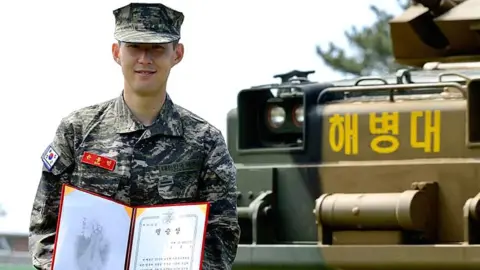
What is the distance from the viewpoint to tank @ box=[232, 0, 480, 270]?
23.8 ft

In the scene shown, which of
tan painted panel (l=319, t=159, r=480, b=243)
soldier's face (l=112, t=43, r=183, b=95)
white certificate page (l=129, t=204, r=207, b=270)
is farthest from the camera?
tan painted panel (l=319, t=159, r=480, b=243)

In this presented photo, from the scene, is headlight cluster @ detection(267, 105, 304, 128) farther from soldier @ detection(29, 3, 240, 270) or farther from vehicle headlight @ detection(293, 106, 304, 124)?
soldier @ detection(29, 3, 240, 270)

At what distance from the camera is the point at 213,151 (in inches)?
144

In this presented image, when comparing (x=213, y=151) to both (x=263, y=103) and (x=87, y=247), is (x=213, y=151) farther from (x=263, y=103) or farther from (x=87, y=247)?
(x=263, y=103)

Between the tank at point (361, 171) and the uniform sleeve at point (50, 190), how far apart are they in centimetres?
371

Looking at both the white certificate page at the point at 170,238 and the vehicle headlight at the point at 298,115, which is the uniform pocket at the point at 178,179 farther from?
the vehicle headlight at the point at 298,115

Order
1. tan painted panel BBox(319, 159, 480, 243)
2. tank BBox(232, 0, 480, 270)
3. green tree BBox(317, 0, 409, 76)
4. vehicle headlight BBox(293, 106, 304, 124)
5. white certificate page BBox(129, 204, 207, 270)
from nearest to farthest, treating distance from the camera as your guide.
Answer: white certificate page BBox(129, 204, 207, 270)
tank BBox(232, 0, 480, 270)
tan painted panel BBox(319, 159, 480, 243)
vehicle headlight BBox(293, 106, 304, 124)
green tree BBox(317, 0, 409, 76)

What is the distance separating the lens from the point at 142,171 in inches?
141

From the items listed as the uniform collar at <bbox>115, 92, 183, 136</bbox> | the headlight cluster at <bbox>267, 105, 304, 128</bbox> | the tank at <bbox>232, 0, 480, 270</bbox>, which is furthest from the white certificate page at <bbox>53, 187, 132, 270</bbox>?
the headlight cluster at <bbox>267, 105, 304, 128</bbox>

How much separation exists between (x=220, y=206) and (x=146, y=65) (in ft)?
1.28

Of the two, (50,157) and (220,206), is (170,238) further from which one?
(50,157)

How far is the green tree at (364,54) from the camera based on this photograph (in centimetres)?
3391

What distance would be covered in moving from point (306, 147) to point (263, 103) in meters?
0.44

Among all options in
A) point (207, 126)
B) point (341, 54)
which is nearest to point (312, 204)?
point (207, 126)
